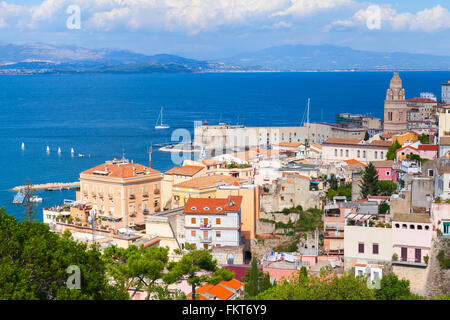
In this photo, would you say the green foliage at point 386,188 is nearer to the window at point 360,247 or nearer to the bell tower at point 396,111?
the window at point 360,247

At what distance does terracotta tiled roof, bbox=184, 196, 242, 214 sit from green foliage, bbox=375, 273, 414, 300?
7.37 m

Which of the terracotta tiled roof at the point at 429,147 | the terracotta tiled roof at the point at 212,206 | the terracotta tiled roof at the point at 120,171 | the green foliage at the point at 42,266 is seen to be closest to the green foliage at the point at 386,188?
the terracotta tiled roof at the point at 429,147

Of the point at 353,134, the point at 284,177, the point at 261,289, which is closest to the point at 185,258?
the point at 261,289

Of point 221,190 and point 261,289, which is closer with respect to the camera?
point 261,289

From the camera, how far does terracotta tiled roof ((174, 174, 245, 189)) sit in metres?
25.0

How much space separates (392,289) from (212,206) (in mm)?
8466

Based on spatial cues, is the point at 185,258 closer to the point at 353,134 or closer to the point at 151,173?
the point at 151,173

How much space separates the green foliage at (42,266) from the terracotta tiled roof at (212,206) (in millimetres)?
8830

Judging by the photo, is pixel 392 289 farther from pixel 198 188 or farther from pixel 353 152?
pixel 353 152

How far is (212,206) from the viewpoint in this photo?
70.5 feet

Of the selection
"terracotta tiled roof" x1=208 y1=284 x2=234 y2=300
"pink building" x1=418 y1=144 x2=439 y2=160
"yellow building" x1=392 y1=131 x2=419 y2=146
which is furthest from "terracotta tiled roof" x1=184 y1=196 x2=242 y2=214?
"yellow building" x1=392 y1=131 x2=419 y2=146
